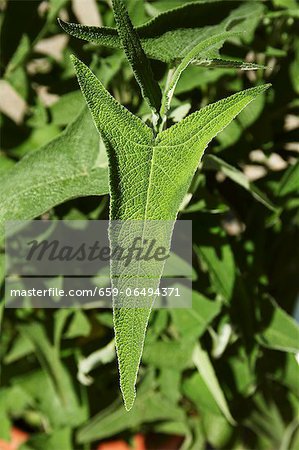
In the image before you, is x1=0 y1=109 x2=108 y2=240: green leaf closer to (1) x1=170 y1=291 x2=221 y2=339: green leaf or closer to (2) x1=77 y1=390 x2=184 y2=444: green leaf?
(1) x1=170 y1=291 x2=221 y2=339: green leaf

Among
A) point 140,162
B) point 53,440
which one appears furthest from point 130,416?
point 140,162

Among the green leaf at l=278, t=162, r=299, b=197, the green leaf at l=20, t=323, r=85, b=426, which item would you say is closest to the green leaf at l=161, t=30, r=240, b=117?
the green leaf at l=278, t=162, r=299, b=197

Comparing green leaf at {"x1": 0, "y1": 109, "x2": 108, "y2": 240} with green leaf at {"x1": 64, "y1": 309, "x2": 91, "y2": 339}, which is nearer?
green leaf at {"x1": 0, "y1": 109, "x2": 108, "y2": 240}

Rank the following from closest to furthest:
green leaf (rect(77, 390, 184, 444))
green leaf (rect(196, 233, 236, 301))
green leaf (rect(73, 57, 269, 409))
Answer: green leaf (rect(73, 57, 269, 409)), green leaf (rect(196, 233, 236, 301)), green leaf (rect(77, 390, 184, 444))

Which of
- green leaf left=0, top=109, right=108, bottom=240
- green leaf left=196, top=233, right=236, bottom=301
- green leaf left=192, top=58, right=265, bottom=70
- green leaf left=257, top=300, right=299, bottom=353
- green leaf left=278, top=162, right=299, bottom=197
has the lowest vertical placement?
green leaf left=257, top=300, right=299, bottom=353

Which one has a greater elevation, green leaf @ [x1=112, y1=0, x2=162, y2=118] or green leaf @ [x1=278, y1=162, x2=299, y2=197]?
green leaf @ [x1=112, y1=0, x2=162, y2=118]

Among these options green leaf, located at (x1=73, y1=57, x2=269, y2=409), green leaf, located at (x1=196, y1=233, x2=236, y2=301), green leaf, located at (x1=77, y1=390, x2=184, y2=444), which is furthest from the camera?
green leaf, located at (x1=77, y1=390, x2=184, y2=444)

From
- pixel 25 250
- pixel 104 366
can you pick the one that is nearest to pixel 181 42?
pixel 25 250

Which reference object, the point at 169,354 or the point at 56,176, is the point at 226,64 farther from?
the point at 169,354
